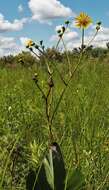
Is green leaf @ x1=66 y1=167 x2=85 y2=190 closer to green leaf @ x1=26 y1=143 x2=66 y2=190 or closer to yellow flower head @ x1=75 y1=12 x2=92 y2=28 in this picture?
green leaf @ x1=26 y1=143 x2=66 y2=190

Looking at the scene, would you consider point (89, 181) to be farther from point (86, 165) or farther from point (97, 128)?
point (97, 128)

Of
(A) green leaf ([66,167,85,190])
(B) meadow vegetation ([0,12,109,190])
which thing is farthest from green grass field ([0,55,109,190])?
(A) green leaf ([66,167,85,190])

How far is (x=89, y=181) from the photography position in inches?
74.2

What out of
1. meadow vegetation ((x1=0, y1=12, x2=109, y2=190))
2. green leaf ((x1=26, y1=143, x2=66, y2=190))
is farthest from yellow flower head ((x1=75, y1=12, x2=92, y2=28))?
green leaf ((x1=26, y1=143, x2=66, y2=190))

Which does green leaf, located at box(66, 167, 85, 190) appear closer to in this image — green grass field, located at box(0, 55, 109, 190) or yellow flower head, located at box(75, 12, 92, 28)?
green grass field, located at box(0, 55, 109, 190)

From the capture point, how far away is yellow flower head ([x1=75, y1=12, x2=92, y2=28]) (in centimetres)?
185

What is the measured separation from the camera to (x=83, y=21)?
73.7 inches

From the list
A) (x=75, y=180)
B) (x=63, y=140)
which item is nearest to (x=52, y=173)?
(x=75, y=180)

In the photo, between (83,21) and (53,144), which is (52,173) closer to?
(53,144)

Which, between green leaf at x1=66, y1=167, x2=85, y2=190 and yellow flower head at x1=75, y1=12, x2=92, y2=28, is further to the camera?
yellow flower head at x1=75, y1=12, x2=92, y2=28

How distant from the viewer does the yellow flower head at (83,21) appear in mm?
1851

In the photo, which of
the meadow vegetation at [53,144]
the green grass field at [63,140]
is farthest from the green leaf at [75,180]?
the green grass field at [63,140]

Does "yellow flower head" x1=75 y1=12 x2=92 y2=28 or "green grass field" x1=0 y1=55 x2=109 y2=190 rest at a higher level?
"yellow flower head" x1=75 y1=12 x2=92 y2=28

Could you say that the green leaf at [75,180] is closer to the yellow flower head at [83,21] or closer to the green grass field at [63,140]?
the green grass field at [63,140]
